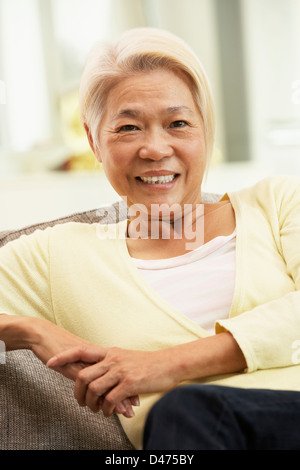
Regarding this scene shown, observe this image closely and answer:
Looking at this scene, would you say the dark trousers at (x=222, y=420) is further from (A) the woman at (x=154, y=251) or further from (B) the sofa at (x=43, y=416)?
(B) the sofa at (x=43, y=416)

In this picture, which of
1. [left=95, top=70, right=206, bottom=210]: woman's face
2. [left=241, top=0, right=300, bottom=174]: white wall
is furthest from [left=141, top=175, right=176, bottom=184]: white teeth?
[left=241, top=0, right=300, bottom=174]: white wall

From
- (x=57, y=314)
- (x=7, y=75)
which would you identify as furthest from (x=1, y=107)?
(x=57, y=314)

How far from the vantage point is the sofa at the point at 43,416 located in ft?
3.22

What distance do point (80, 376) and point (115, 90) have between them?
1.56 feet

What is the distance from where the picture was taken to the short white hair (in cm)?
99

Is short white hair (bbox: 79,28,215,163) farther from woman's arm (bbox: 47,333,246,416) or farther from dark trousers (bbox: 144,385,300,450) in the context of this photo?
dark trousers (bbox: 144,385,300,450)

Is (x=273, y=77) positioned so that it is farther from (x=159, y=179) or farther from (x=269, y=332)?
(x=269, y=332)

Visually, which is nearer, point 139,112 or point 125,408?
point 125,408

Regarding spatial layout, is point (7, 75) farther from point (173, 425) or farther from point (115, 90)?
point (173, 425)

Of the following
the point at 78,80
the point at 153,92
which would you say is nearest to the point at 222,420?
the point at 153,92

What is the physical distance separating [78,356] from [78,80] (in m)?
1.63

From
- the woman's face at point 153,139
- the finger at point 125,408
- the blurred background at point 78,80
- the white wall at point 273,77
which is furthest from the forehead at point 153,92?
the white wall at point 273,77

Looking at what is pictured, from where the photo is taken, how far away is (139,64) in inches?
39.4

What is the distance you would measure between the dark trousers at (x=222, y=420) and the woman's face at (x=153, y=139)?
42 centimetres
